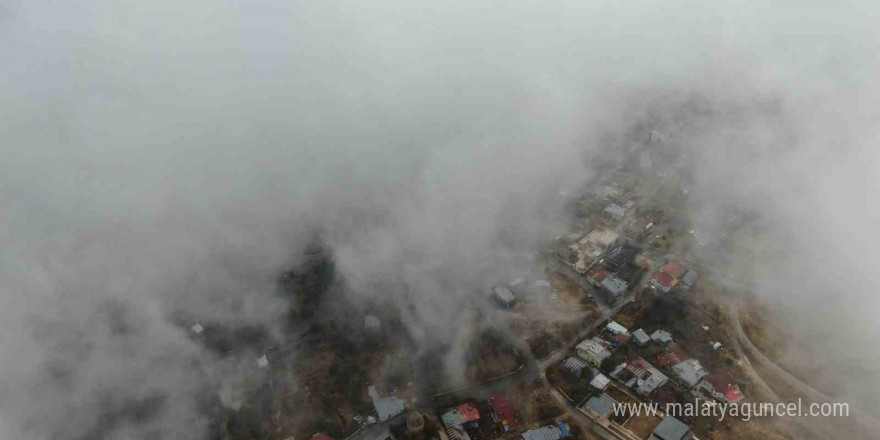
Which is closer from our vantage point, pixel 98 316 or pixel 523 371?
pixel 523 371

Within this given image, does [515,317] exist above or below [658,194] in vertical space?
below

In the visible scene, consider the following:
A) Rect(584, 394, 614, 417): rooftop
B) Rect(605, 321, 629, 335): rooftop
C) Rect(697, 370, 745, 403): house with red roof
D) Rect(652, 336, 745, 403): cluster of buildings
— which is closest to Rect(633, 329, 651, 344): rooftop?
Rect(605, 321, 629, 335): rooftop

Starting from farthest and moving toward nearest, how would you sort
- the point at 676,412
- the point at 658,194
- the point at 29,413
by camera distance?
the point at 658,194, the point at 29,413, the point at 676,412

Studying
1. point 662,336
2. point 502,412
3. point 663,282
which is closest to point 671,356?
point 662,336

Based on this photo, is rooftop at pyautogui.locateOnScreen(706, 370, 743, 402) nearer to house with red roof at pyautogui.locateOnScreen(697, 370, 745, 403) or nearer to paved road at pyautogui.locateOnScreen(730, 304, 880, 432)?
house with red roof at pyautogui.locateOnScreen(697, 370, 745, 403)

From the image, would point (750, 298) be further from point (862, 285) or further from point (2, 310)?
point (2, 310)

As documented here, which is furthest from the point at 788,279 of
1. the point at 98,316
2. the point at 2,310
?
the point at 2,310

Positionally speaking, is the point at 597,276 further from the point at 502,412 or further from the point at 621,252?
the point at 502,412
